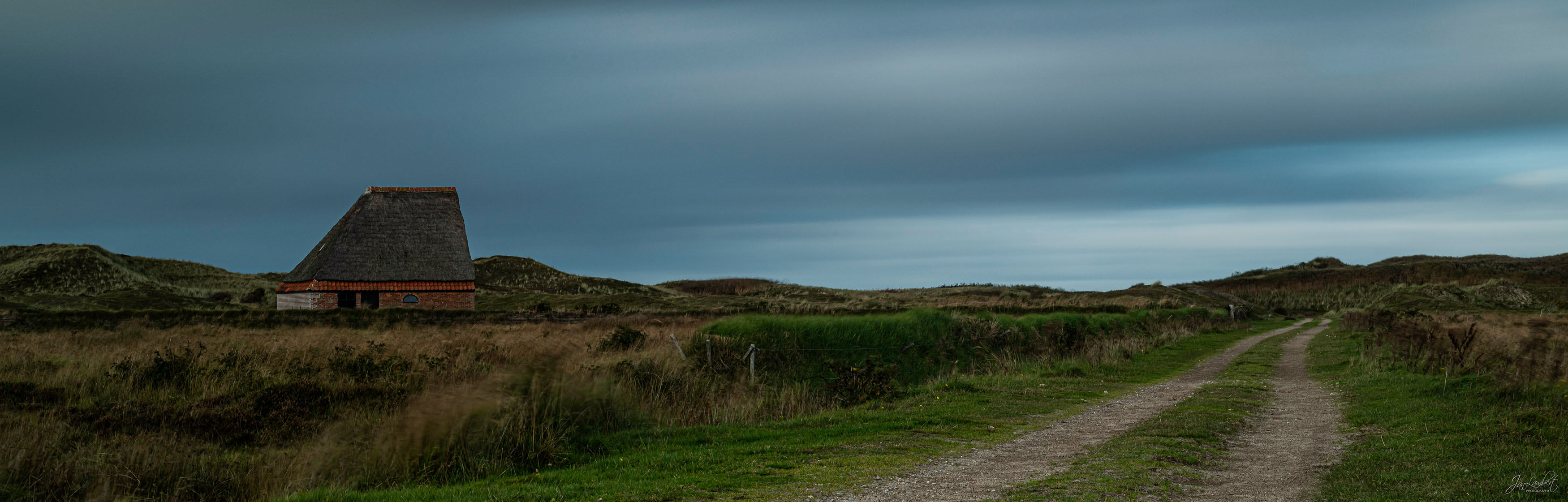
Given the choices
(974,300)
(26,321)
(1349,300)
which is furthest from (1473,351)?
(1349,300)

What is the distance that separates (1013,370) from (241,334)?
22113mm

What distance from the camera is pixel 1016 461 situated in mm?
8938

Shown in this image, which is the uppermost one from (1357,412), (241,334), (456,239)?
(456,239)

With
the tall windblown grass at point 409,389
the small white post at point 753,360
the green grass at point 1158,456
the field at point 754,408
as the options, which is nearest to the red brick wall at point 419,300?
the field at point 754,408

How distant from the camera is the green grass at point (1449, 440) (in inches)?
286

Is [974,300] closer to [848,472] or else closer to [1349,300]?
[1349,300]

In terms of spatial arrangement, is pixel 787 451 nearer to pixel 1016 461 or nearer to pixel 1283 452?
pixel 1016 461

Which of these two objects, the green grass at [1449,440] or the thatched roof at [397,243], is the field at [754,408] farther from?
the thatched roof at [397,243]

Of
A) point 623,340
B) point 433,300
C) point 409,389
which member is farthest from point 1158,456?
point 433,300

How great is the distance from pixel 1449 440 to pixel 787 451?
7.02m

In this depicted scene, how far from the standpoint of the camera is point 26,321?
29641mm

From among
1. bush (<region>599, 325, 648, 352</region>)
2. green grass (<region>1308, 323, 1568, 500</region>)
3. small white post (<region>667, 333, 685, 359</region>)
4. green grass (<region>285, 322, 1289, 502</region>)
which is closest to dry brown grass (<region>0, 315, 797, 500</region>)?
small white post (<region>667, 333, 685, 359</region>)
